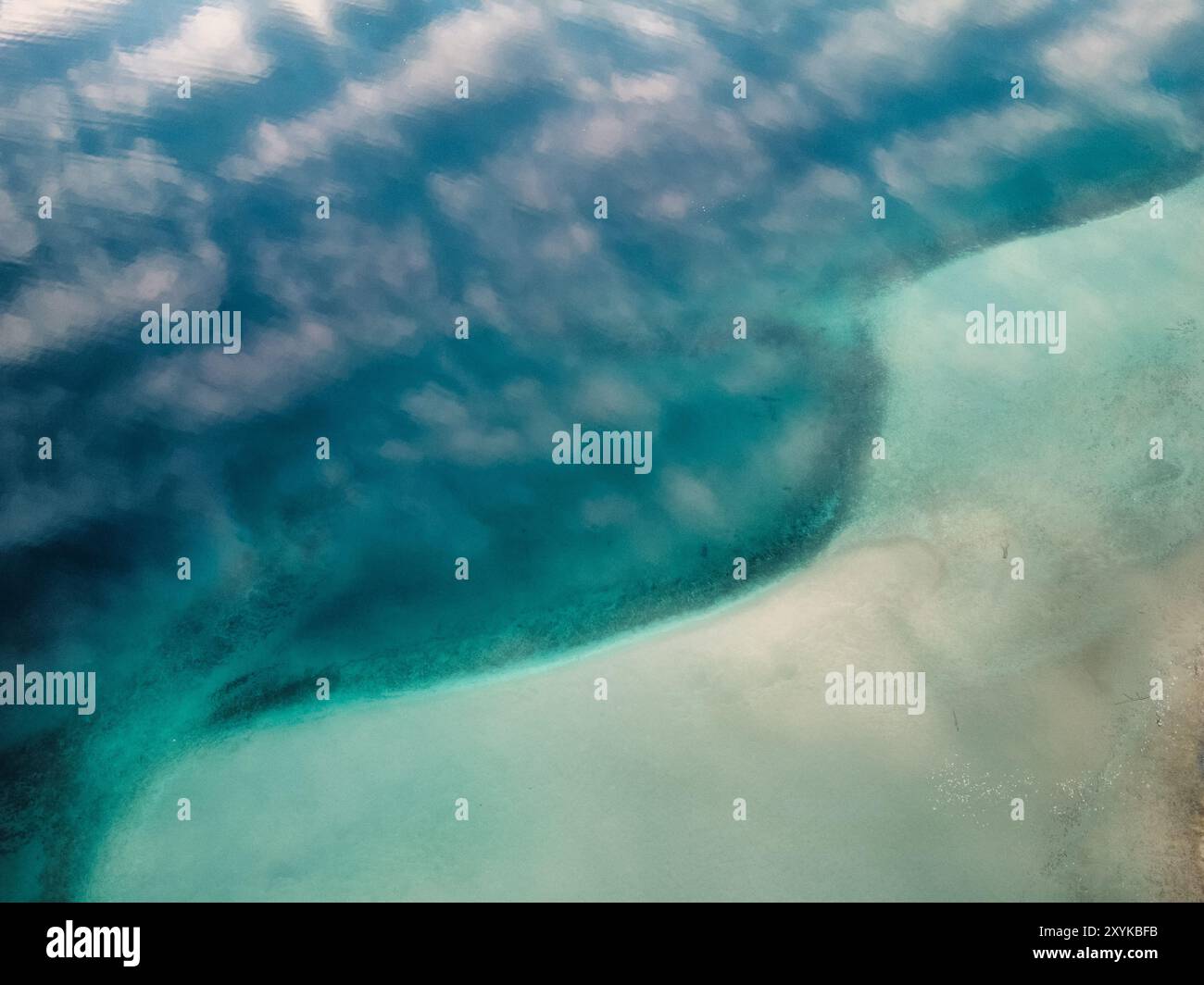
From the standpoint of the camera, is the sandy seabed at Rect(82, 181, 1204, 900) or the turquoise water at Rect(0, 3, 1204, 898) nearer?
the sandy seabed at Rect(82, 181, 1204, 900)

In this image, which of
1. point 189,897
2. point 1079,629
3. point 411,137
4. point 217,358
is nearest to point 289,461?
point 217,358

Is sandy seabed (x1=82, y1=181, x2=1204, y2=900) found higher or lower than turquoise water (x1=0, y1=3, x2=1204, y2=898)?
lower

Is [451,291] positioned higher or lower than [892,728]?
higher

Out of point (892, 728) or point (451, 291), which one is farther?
point (451, 291)

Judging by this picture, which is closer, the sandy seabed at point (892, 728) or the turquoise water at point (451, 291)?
the sandy seabed at point (892, 728)
